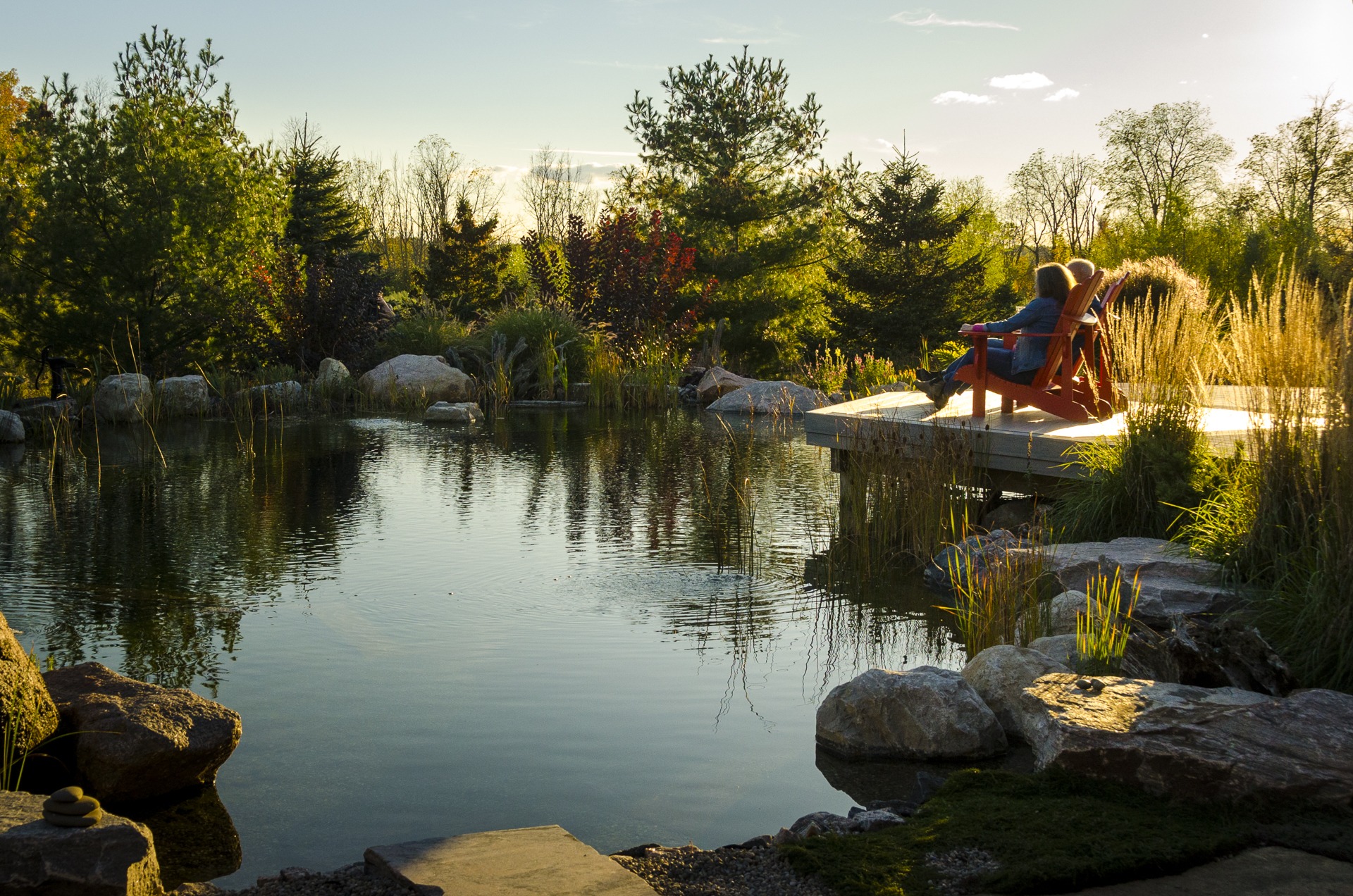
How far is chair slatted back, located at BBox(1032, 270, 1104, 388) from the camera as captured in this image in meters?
7.63

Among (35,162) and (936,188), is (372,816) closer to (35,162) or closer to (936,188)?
(35,162)

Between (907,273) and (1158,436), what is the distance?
54.2 feet

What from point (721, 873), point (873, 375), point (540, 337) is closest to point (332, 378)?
point (540, 337)

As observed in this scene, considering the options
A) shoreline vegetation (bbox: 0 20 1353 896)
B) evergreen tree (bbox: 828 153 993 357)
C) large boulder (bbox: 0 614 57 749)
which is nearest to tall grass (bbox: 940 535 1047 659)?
shoreline vegetation (bbox: 0 20 1353 896)

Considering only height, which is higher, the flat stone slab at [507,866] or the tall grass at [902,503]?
the tall grass at [902,503]

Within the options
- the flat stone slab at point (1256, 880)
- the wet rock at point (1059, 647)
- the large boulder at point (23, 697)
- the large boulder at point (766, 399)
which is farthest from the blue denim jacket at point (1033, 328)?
the large boulder at point (766, 399)

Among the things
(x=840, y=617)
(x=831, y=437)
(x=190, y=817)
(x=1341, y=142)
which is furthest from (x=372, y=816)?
(x=1341, y=142)

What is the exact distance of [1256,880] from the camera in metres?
2.50

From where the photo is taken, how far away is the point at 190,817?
11.0 feet

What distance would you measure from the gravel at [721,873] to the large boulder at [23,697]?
1.87 m

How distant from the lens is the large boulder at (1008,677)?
13.2 feet

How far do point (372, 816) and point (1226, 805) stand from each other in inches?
93.1

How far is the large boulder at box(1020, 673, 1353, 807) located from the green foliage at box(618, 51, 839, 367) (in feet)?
69.1

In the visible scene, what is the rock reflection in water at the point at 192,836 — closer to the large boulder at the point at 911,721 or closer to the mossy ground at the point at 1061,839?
the mossy ground at the point at 1061,839
